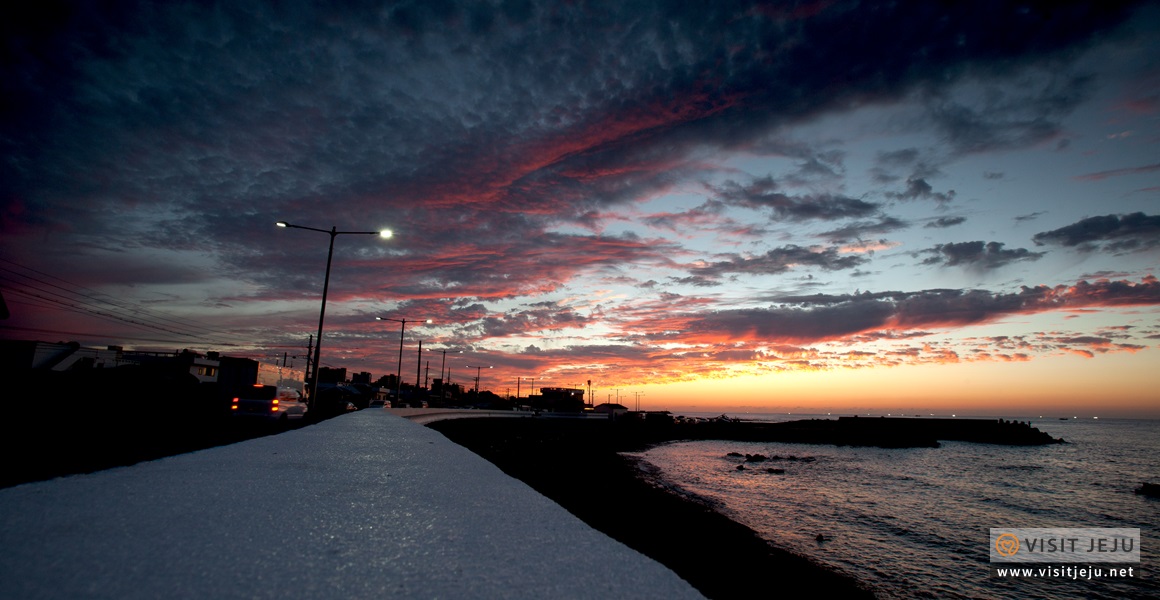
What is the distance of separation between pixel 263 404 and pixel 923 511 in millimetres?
32599

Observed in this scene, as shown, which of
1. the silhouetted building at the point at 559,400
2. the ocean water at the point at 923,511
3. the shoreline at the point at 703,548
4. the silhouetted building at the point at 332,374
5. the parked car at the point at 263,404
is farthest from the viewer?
the silhouetted building at the point at 332,374

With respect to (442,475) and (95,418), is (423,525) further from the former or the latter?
(95,418)

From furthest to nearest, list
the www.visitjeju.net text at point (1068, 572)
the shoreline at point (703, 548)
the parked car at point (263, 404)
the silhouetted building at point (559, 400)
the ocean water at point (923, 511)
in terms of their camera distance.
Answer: the silhouetted building at point (559, 400)
the parked car at point (263, 404)
the www.visitjeju.net text at point (1068, 572)
the ocean water at point (923, 511)
the shoreline at point (703, 548)

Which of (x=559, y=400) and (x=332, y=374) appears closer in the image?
(x=559, y=400)

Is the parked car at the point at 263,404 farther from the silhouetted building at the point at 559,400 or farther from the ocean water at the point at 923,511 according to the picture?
the silhouetted building at the point at 559,400

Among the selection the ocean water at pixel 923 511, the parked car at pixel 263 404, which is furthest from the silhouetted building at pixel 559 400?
the parked car at pixel 263 404

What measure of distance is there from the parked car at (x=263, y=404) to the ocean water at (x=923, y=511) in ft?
68.8

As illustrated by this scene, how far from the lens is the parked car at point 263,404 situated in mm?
24234

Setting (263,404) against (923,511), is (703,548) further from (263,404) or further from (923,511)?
(263,404)

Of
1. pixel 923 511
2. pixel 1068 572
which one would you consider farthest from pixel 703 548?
pixel 923 511

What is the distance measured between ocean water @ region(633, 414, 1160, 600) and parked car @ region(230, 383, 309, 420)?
21.0 meters

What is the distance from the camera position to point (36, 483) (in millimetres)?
6332

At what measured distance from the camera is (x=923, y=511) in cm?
2528

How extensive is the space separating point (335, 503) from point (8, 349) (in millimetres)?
52397
